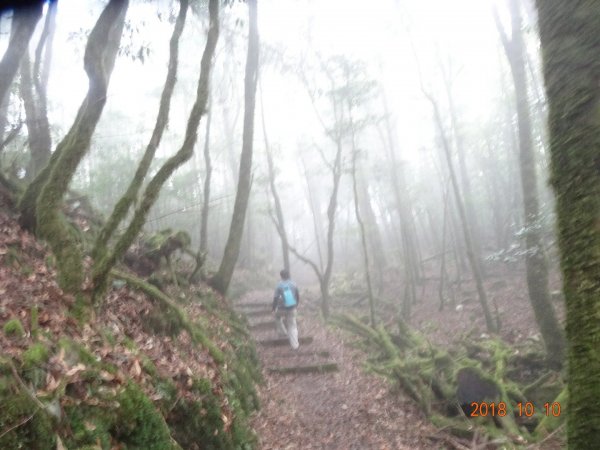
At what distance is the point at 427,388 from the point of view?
9.38 metres

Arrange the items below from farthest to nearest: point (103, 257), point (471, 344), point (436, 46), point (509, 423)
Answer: point (436, 46) < point (471, 344) < point (509, 423) < point (103, 257)

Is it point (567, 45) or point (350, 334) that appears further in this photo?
point (350, 334)

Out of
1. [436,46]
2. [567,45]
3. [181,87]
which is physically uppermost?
[181,87]

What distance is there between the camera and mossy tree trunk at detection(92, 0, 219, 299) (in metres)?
5.55

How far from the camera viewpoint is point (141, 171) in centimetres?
604

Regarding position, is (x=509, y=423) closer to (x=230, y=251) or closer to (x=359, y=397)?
(x=359, y=397)

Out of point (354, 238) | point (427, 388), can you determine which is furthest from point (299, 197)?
point (427, 388)

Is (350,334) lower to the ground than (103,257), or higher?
lower

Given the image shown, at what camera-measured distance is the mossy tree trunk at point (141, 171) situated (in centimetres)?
589

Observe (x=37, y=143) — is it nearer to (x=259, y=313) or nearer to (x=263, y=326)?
(x=263, y=326)

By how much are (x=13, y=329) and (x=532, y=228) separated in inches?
438

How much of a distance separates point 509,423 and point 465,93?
31805 mm

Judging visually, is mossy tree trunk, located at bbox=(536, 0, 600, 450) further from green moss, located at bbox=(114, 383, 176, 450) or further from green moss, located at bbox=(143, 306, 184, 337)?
green moss, located at bbox=(143, 306, 184, 337)
